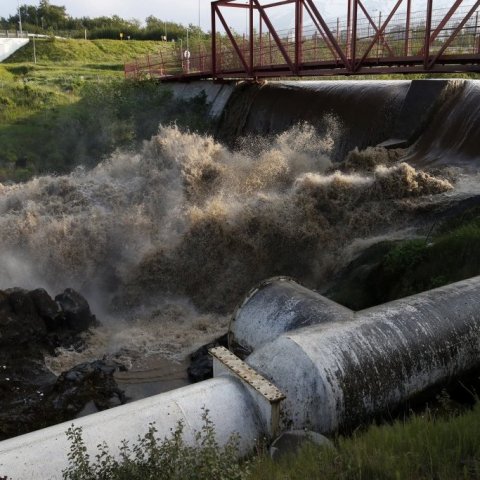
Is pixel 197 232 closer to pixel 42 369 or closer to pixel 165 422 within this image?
pixel 42 369

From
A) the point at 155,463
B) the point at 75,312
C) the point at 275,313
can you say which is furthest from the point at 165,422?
the point at 75,312

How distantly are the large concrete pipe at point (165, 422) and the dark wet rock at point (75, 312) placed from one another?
20.7 ft

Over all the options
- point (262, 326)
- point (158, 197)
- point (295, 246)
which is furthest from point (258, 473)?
point (158, 197)

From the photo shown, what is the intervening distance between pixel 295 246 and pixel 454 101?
5.91m

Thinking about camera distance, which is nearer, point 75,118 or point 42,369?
point 42,369

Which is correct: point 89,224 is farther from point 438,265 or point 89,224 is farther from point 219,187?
point 438,265

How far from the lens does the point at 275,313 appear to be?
632 centimetres

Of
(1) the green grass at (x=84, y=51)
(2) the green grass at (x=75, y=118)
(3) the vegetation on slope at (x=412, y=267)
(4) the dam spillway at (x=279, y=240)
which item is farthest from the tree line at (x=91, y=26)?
(3) the vegetation on slope at (x=412, y=267)

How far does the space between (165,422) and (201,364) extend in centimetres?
468

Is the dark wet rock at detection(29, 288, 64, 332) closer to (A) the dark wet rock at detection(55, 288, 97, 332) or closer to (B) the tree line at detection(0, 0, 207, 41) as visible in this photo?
(A) the dark wet rock at detection(55, 288, 97, 332)

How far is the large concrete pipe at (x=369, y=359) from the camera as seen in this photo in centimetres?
459

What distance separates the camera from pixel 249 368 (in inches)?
192

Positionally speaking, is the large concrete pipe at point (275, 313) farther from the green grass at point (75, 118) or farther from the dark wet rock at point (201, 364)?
the green grass at point (75, 118)

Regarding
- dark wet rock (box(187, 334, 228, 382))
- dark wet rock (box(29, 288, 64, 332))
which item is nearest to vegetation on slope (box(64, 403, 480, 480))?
dark wet rock (box(187, 334, 228, 382))
